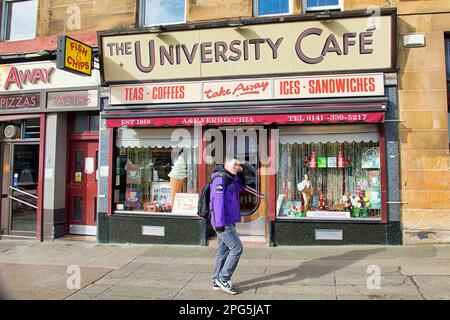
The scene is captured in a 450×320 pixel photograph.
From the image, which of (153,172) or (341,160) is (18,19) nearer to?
(153,172)

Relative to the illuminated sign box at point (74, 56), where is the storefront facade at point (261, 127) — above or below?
below

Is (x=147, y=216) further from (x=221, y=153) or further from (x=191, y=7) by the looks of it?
(x=191, y=7)

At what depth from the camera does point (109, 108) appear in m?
8.58

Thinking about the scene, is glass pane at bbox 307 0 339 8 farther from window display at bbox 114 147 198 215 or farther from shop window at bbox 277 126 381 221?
window display at bbox 114 147 198 215

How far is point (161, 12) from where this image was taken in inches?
351

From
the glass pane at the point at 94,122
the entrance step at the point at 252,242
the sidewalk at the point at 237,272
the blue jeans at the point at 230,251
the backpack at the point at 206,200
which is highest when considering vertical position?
the glass pane at the point at 94,122

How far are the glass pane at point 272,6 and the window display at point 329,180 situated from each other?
270cm

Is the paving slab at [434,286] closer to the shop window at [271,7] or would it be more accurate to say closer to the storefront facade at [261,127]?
the storefront facade at [261,127]

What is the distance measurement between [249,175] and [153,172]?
2.17 metres

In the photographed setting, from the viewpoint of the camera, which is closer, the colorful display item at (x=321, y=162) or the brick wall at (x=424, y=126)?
the brick wall at (x=424, y=126)

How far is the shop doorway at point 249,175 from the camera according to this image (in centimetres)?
831

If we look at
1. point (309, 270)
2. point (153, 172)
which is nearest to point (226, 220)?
point (309, 270)

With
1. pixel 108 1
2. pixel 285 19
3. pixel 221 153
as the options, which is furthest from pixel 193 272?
pixel 108 1

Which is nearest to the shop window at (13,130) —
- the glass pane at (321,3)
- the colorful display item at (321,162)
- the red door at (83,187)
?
the red door at (83,187)
